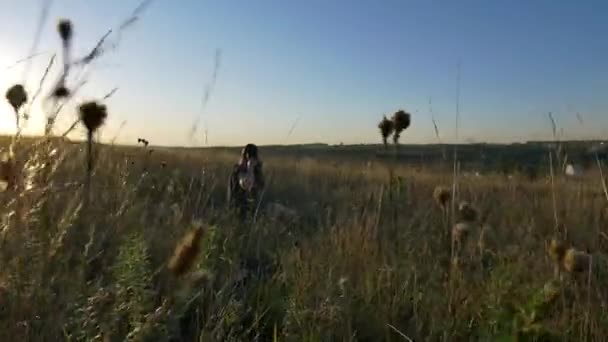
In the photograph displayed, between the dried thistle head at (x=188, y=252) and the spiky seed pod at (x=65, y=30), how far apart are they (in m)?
1.23

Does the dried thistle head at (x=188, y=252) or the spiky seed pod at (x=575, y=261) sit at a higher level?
the dried thistle head at (x=188, y=252)

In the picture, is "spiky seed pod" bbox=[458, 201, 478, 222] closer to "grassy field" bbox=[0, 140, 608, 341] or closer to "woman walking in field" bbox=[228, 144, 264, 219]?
"grassy field" bbox=[0, 140, 608, 341]

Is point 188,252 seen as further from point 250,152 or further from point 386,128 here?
point 250,152

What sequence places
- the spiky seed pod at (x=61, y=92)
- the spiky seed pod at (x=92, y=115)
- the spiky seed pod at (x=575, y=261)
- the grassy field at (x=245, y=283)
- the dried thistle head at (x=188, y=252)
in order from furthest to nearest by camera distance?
the spiky seed pod at (x=92, y=115)
the spiky seed pod at (x=61, y=92)
the spiky seed pod at (x=575, y=261)
the grassy field at (x=245, y=283)
the dried thistle head at (x=188, y=252)

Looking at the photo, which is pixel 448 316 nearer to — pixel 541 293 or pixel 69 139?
pixel 541 293

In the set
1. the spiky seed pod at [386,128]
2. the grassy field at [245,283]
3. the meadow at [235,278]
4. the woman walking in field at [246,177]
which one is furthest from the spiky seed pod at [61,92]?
the woman walking in field at [246,177]

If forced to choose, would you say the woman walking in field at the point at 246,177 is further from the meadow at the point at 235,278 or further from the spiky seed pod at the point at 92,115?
the spiky seed pod at the point at 92,115

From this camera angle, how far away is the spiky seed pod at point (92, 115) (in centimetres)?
249

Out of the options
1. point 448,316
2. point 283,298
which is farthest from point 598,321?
point 283,298

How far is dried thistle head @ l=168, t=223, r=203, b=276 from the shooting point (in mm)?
1191

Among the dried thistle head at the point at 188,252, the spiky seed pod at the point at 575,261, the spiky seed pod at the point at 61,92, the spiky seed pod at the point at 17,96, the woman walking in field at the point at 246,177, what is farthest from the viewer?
the woman walking in field at the point at 246,177

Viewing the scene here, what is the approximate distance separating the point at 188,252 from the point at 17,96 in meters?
1.27

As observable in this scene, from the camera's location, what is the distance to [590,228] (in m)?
3.71

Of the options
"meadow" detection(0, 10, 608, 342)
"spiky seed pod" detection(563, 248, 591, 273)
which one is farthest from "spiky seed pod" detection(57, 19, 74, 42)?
"spiky seed pod" detection(563, 248, 591, 273)
